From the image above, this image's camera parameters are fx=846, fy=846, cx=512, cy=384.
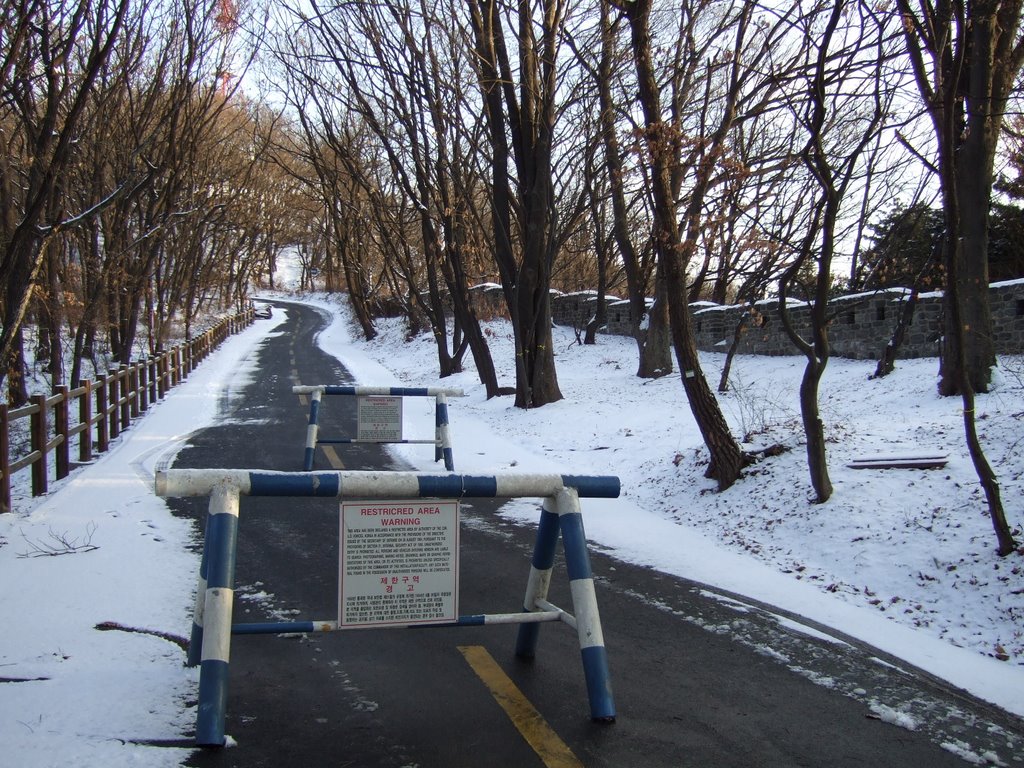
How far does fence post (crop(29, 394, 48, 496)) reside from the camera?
968 centimetres

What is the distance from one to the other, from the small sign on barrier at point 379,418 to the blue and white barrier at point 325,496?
686 centimetres

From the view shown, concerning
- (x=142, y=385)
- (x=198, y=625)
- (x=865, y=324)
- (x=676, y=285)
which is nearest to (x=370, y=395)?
(x=676, y=285)

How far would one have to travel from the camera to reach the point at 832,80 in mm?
7883

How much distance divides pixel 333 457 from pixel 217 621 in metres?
8.91

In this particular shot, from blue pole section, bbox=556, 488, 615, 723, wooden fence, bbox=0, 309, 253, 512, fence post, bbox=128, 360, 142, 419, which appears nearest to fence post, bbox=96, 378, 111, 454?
wooden fence, bbox=0, 309, 253, 512

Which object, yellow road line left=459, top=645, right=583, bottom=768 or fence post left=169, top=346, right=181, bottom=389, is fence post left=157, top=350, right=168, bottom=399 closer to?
fence post left=169, top=346, right=181, bottom=389

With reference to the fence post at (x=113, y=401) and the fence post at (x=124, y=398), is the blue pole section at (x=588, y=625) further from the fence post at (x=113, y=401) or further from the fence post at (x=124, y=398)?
the fence post at (x=124, y=398)

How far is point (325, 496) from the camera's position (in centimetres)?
373

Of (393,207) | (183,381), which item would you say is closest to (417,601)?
(183,381)

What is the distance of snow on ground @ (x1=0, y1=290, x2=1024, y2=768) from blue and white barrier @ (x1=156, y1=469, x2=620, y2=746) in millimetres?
401

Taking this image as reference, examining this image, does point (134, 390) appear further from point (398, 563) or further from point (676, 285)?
point (398, 563)

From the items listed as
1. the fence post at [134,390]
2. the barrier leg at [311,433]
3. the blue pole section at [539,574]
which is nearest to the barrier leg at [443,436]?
the barrier leg at [311,433]

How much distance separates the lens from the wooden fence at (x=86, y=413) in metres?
9.41

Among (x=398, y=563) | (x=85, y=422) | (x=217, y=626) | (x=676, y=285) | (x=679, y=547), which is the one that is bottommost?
(x=679, y=547)
